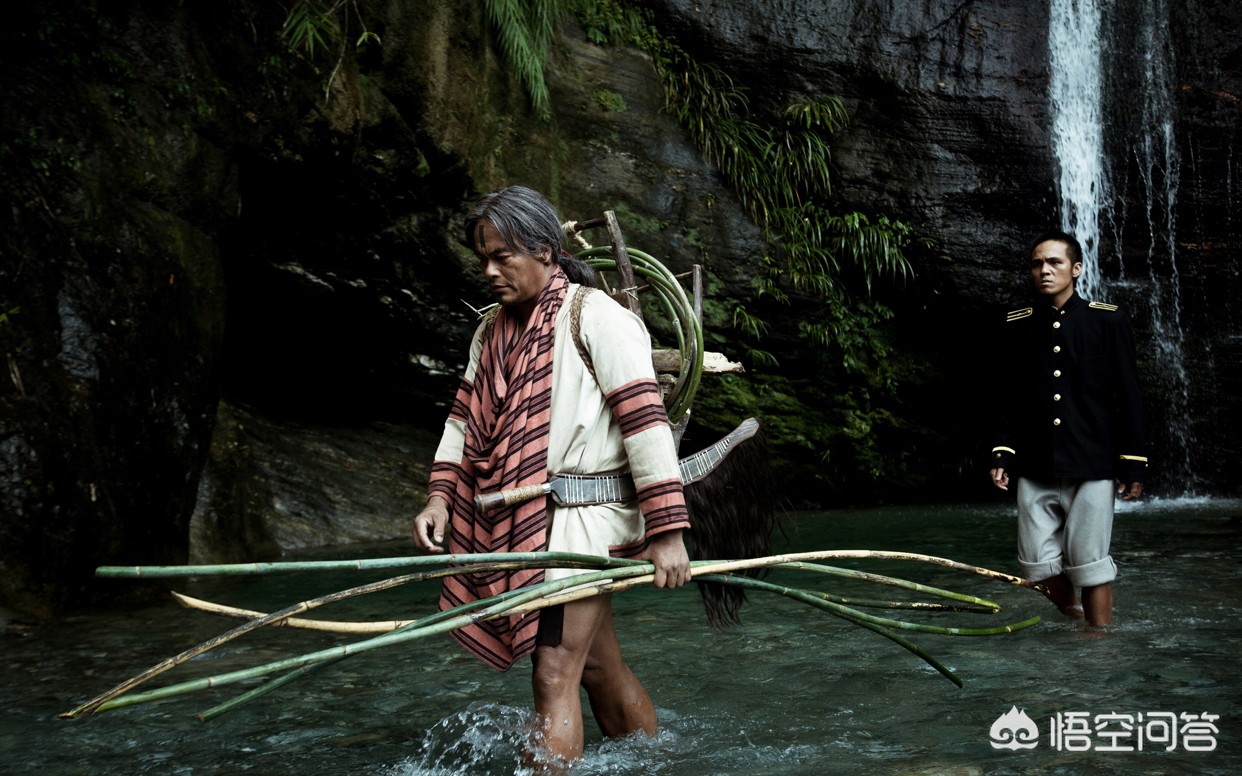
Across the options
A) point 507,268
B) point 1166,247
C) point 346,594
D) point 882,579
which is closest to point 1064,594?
point 882,579

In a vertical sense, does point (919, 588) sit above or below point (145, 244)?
below

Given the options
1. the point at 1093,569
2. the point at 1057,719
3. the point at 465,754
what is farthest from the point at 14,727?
the point at 1093,569

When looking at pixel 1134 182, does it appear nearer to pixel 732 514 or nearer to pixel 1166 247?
pixel 1166 247

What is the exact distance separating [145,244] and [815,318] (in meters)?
6.41

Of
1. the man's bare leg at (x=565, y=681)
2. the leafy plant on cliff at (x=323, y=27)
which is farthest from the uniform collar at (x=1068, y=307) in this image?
the leafy plant on cliff at (x=323, y=27)

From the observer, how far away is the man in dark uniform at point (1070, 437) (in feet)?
15.7

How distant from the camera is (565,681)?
2.90 m

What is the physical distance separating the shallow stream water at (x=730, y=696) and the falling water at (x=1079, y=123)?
5.47 m

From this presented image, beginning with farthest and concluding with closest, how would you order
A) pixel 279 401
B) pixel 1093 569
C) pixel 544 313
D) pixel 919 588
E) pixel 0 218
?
pixel 279 401
pixel 0 218
pixel 1093 569
pixel 919 588
pixel 544 313

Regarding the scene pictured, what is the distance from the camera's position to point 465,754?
10.6 feet

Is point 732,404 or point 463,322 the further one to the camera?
point 732,404

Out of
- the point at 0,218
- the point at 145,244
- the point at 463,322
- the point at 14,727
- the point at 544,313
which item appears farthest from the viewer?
the point at 463,322

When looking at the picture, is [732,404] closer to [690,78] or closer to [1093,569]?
[690,78]

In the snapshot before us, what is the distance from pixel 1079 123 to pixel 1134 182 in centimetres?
83
